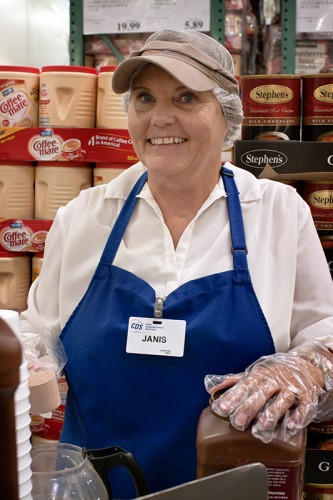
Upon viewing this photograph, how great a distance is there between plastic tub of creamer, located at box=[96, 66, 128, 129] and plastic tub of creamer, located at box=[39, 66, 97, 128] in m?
0.04

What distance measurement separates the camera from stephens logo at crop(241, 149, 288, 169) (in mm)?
2158

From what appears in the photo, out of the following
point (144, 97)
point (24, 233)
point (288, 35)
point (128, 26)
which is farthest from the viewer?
point (128, 26)

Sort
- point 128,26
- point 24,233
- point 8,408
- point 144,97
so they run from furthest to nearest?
point 128,26
point 24,233
point 144,97
point 8,408

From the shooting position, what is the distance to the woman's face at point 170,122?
168cm

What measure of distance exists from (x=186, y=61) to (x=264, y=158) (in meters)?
0.60

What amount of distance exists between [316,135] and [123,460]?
1422mm

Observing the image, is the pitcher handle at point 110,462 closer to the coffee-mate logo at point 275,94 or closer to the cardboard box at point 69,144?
the coffee-mate logo at point 275,94

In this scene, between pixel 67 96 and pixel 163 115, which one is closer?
pixel 163 115

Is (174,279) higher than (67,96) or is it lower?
lower

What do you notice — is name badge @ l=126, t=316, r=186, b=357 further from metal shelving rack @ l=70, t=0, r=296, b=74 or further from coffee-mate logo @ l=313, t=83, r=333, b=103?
metal shelving rack @ l=70, t=0, r=296, b=74

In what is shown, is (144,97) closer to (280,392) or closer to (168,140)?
(168,140)

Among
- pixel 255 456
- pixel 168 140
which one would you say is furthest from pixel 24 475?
pixel 168 140

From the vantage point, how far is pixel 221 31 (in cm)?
369

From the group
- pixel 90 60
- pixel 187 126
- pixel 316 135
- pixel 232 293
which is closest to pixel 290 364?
pixel 232 293
